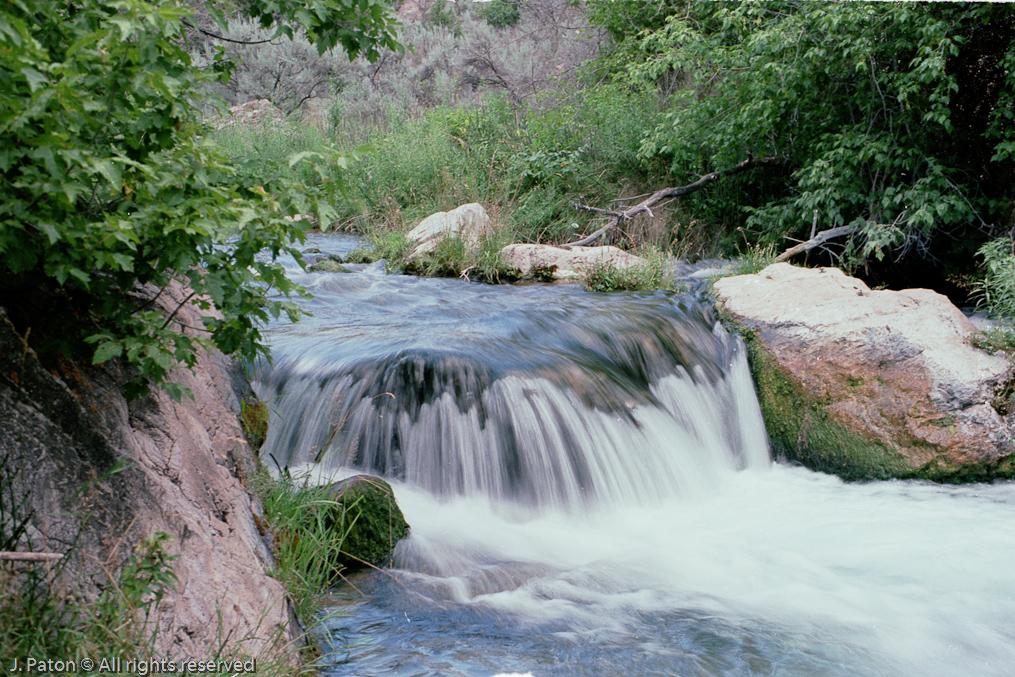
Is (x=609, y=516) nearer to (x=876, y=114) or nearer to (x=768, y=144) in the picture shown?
(x=876, y=114)

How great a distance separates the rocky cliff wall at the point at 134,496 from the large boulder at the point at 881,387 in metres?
4.22

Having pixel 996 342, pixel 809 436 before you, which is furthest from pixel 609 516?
pixel 996 342

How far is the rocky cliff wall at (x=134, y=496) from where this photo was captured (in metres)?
1.99

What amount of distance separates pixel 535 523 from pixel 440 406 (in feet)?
3.00

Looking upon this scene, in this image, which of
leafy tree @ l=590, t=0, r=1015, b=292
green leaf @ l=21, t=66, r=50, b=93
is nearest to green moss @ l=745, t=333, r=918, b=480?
leafy tree @ l=590, t=0, r=1015, b=292

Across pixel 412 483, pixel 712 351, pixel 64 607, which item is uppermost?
pixel 712 351

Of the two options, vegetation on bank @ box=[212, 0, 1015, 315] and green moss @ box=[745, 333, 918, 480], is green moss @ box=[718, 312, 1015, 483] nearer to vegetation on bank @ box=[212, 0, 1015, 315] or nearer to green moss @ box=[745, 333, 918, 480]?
green moss @ box=[745, 333, 918, 480]

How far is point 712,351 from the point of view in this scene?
243 inches

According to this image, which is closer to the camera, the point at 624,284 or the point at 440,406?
the point at 440,406

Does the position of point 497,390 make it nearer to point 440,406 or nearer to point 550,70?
point 440,406

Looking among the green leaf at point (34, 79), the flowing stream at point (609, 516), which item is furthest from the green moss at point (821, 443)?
the green leaf at point (34, 79)

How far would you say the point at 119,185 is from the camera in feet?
5.34

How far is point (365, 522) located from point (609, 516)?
5.47 ft

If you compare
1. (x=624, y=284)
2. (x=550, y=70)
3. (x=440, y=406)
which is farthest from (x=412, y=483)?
(x=550, y=70)
